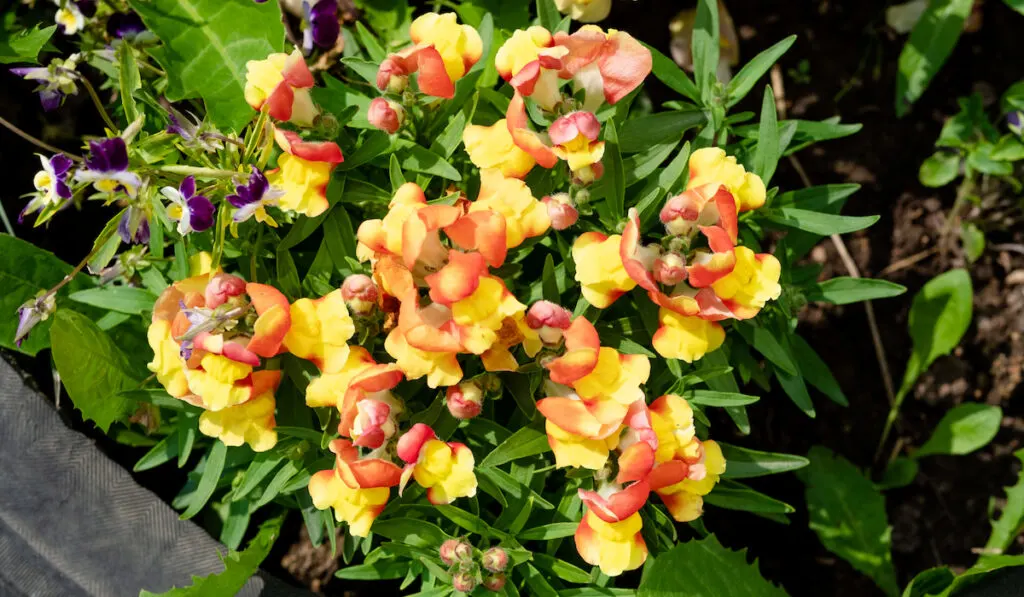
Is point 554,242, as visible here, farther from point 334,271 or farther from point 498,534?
point 498,534

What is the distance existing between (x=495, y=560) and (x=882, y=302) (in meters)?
1.45

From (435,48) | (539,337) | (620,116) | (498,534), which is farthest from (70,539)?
(620,116)

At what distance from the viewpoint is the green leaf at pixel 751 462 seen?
4.85 feet

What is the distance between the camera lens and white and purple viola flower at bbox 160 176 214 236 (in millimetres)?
1150

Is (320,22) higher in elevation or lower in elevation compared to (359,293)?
higher

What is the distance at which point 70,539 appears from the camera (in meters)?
1.46

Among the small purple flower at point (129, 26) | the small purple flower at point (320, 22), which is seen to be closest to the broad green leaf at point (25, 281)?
the small purple flower at point (129, 26)

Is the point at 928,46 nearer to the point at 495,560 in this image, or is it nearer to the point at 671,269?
the point at 671,269

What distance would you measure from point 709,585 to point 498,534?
0.40 meters

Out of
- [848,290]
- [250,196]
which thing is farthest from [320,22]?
[848,290]

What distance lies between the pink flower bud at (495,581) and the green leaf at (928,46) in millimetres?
1630

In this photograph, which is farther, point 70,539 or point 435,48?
point 70,539

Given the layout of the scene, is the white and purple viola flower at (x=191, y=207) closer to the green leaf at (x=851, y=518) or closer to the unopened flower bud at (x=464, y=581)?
the unopened flower bud at (x=464, y=581)

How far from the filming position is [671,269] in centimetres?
120
